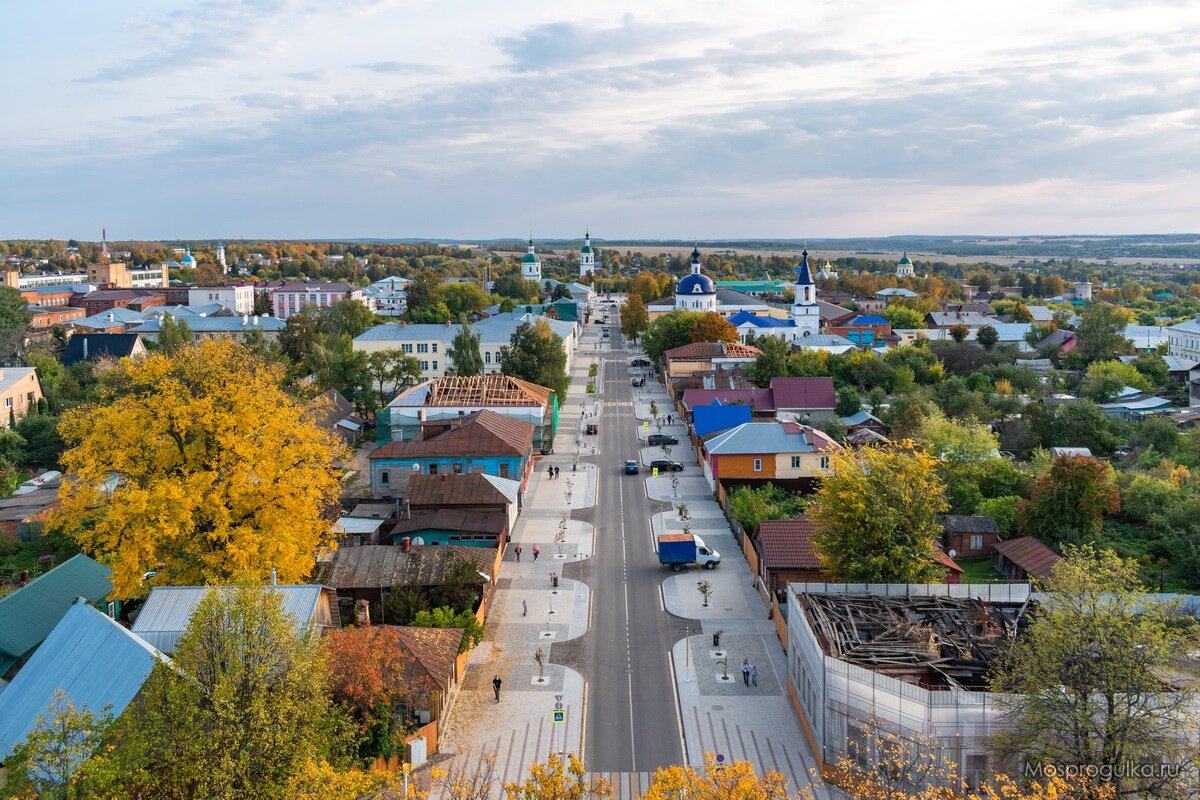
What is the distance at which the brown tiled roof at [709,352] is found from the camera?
64.5 m

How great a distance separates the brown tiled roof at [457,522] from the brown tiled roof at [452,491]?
28.0 inches

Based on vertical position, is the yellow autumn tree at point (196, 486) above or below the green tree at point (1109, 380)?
above

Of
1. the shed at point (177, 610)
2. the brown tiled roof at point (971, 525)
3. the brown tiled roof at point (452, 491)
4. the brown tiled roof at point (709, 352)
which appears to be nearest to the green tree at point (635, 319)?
the brown tiled roof at point (709, 352)

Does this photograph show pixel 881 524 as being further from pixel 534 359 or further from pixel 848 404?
pixel 534 359

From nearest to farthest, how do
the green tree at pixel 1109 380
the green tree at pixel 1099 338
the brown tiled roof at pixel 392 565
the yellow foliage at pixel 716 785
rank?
the yellow foliage at pixel 716 785
the brown tiled roof at pixel 392 565
the green tree at pixel 1109 380
the green tree at pixel 1099 338

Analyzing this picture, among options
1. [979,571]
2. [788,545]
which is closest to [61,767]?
[788,545]

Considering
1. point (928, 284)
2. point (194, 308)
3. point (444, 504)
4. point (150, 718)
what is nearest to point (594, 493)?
point (444, 504)

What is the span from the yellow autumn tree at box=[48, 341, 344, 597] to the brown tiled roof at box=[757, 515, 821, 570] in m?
11.6

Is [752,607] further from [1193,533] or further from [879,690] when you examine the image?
[1193,533]

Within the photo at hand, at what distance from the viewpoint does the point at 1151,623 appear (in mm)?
15148

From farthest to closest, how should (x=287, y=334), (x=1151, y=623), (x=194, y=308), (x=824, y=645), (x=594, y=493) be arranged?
(x=194, y=308) → (x=287, y=334) → (x=594, y=493) → (x=824, y=645) → (x=1151, y=623)

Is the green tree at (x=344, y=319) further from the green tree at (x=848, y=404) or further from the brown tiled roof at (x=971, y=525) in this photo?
the brown tiled roof at (x=971, y=525)

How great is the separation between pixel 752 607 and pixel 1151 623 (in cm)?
1190

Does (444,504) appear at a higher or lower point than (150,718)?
lower
